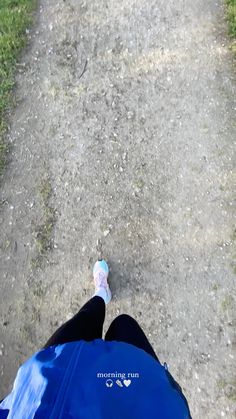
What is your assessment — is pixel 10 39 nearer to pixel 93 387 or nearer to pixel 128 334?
pixel 128 334

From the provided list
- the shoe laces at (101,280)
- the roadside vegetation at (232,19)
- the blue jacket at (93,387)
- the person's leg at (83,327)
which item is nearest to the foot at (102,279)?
the shoe laces at (101,280)

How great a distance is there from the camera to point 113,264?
2961 millimetres

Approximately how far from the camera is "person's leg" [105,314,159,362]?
2.03 m

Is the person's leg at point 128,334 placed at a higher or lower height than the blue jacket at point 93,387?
lower

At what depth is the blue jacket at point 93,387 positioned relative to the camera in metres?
1.56

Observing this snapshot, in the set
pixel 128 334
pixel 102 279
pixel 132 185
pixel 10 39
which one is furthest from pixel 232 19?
pixel 128 334

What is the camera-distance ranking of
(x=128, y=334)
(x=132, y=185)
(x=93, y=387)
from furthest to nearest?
(x=132, y=185) < (x=128, y=334) < (x=93, y=387)

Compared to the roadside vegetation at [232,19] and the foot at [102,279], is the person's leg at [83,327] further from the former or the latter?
the roadside vegetation at [232,19]

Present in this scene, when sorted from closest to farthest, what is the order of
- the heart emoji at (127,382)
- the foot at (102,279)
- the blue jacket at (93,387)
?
the blue jacket at (93,387) < the heart emoji at (127,382) < the foot at (102,279)

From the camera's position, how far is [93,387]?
1647 mm

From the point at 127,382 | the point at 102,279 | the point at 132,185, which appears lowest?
the point at 102,279

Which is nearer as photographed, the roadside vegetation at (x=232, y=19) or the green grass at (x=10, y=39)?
the roadside vegetation at (x=232, y=19)

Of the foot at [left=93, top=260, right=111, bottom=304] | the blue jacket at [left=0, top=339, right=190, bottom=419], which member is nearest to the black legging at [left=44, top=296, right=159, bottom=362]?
the blue jacket at [left=0, top=339, right=190, bottom=419]

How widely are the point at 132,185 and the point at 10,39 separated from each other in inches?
52.9
